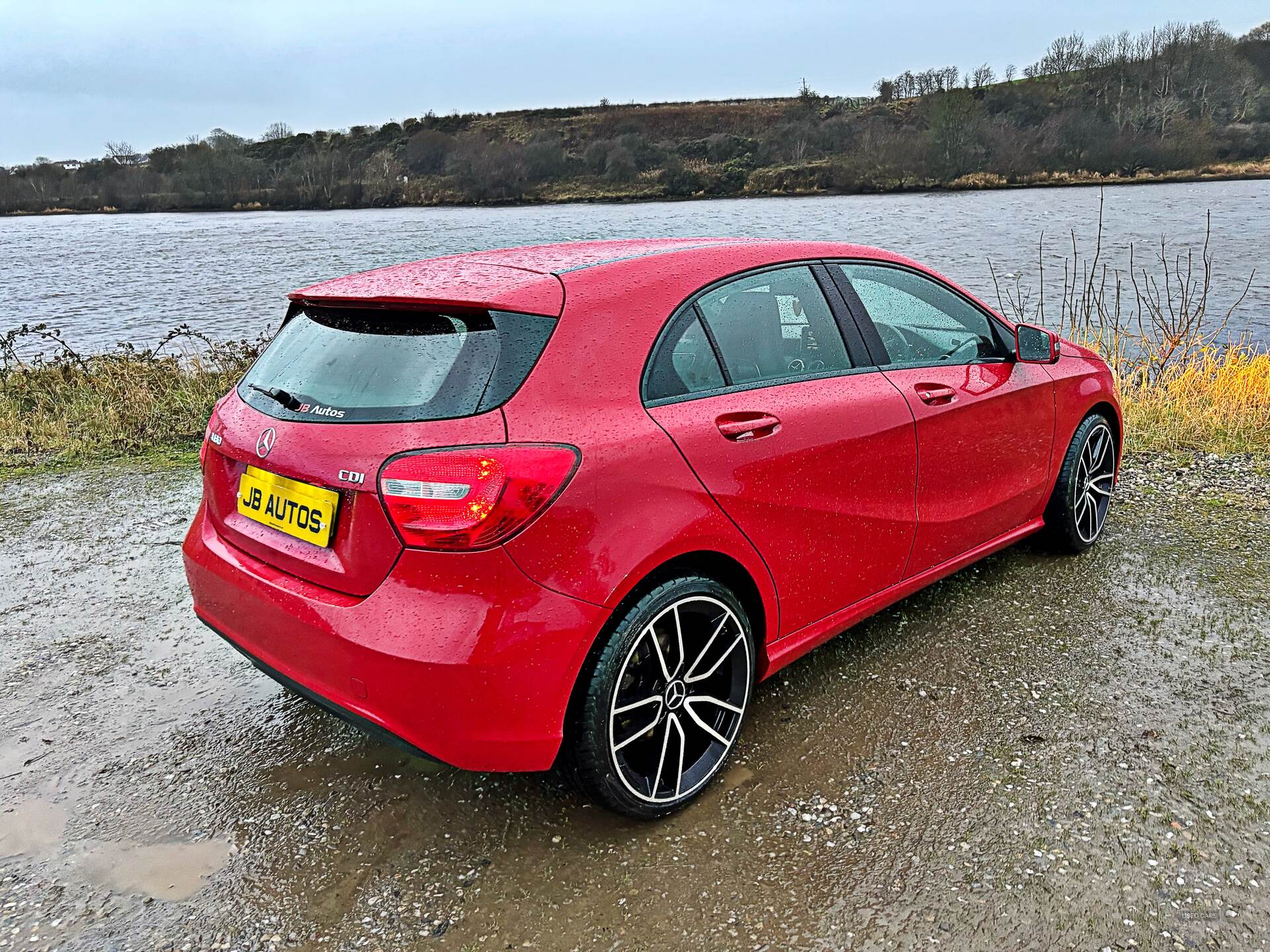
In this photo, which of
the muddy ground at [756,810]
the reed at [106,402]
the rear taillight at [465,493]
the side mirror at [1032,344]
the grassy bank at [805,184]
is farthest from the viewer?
the grassy bank at [805,184]

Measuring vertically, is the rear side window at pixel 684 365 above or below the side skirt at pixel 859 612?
above

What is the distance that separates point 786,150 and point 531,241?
3521 centimetres

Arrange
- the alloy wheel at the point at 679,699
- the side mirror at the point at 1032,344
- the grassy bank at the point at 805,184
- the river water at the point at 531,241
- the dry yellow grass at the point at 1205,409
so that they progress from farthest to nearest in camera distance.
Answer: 1. the grassy bank at the point at 805,184
2. the river water at the point at 531,241
3. the dry yellow grass at the point at 1205,409
4. the side mirror at the point at 1032,344
5. the alloy wheel at the point at 679,699

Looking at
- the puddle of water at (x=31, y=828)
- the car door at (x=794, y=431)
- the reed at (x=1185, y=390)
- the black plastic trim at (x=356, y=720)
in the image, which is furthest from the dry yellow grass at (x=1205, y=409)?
the puddle of water at (x=31, y=828)

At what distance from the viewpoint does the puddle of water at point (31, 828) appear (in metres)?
2.43

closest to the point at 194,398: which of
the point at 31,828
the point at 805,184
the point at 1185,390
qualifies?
the point at 31,828

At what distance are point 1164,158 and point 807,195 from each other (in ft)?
75.7

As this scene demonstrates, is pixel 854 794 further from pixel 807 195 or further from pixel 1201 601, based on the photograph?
pixel 807 195

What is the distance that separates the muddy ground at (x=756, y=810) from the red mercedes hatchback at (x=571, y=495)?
0.29 metres

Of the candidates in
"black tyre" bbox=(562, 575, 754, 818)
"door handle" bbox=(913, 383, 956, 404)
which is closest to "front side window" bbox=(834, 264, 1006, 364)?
"door handle" bbox=(913, 383, 956, 404)

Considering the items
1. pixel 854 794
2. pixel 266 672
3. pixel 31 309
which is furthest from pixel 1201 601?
pixel 31 309

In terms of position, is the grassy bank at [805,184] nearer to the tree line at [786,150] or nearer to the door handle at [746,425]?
the tree line at [786,150]

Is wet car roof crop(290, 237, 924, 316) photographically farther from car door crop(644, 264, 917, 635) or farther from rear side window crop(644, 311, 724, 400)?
rear side window crop(644, 311, 724, 400)

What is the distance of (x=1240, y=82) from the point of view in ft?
229
